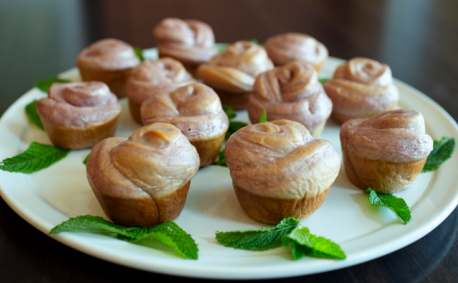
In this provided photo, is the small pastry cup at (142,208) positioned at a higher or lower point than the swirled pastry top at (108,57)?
lower

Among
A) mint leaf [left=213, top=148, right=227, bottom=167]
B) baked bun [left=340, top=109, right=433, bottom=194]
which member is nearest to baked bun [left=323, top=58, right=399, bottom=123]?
baked bun [left=340, top=109, right=433, bottom=194]

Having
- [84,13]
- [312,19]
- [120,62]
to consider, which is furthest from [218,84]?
[84,13]

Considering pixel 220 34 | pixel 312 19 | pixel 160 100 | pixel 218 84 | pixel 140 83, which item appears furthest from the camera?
pixel 312 19

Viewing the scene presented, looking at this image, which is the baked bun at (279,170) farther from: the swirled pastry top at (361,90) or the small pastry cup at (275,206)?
the swirled pastry top at (361,90)

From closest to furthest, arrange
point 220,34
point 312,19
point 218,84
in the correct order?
point 218,84 → point 220,34 → point 312,19

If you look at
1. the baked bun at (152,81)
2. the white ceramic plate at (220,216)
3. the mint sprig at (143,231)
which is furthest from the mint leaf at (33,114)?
the mint sprig at (143,231)

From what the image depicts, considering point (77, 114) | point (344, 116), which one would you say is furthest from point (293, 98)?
point (77, 114)

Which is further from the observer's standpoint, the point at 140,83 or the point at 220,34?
the point at 220,34

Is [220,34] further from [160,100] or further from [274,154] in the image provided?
[274,154]
